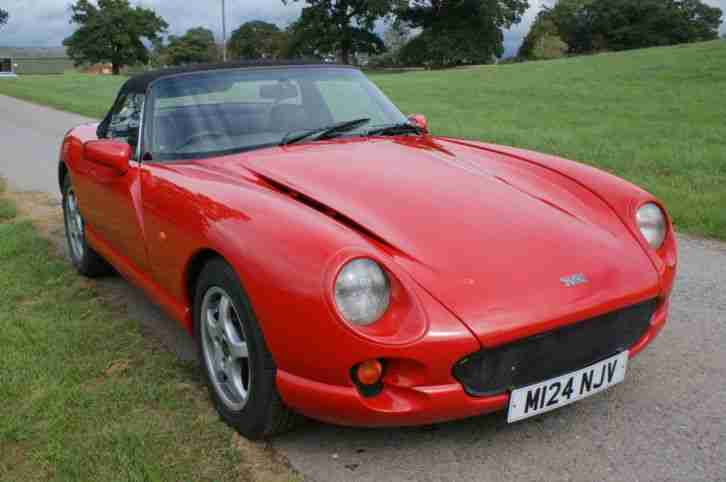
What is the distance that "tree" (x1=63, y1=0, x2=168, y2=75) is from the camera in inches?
3044

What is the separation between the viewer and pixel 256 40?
9731cm

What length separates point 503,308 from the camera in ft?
7.61

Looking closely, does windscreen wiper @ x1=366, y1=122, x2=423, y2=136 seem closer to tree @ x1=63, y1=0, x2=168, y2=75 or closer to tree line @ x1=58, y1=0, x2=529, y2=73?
tree line @ x1=58, y1=0, x2=529, y2=73

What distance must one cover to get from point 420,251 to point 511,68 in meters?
32.7

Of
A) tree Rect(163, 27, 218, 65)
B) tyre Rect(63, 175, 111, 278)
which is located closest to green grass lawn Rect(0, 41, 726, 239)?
tyre Rect(63, 175, 111, 278)

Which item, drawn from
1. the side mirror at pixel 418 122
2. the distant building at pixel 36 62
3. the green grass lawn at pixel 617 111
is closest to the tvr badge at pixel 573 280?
the side mirror at pixel 418 122

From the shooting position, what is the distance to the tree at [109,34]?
77312 millimetres

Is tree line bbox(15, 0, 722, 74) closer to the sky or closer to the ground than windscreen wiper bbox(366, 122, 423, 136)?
closer to the sky

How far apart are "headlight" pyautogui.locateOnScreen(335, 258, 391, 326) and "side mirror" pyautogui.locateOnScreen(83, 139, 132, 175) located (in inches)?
70.0

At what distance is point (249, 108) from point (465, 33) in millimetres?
55676

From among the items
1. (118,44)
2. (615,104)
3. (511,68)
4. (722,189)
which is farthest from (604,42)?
(722,189)

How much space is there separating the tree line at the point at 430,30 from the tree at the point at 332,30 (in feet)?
0.28

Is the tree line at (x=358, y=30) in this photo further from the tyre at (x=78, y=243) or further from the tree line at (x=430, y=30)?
the tyre at (x=78, y=243)

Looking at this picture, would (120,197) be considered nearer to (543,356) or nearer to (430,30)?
(543,356)
